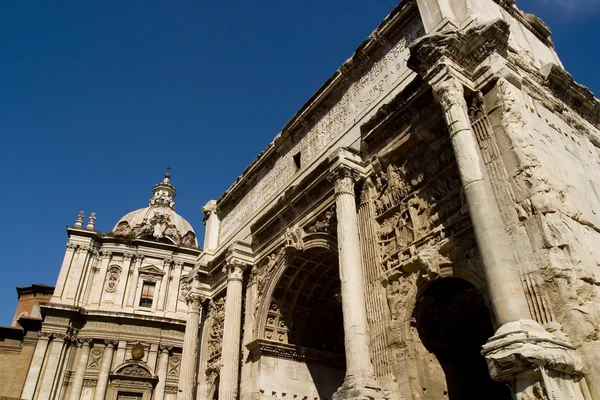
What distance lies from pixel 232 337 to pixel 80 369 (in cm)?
1663

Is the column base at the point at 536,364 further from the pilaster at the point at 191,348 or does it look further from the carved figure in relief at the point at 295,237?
the pilaster at the point at 191,348

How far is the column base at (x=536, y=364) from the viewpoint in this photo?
18.2 feet

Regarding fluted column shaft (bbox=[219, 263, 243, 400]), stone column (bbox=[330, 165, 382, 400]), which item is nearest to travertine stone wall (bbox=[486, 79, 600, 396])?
stone column (bbox=[330, 165, 382, 400])

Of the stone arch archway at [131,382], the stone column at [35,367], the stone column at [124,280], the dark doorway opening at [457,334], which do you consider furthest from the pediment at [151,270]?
the dark doorway opening at [457,334]

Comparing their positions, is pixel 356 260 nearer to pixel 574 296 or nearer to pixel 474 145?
pixel 474 145

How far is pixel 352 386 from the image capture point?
859 centimetres

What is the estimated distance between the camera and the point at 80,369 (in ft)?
86.6

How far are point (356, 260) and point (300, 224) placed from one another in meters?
3.79

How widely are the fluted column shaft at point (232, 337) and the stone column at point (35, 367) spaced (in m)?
16.0

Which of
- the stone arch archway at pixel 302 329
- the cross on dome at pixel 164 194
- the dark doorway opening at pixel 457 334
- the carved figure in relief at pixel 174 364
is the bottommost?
the dark doorway opening at pixel 457 334

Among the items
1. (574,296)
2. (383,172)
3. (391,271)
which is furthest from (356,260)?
(574,296)

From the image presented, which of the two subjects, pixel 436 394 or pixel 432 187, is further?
pixel 432 187

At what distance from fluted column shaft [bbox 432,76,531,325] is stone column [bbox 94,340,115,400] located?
82.4ft

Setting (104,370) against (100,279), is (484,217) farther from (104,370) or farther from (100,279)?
(100,279)
